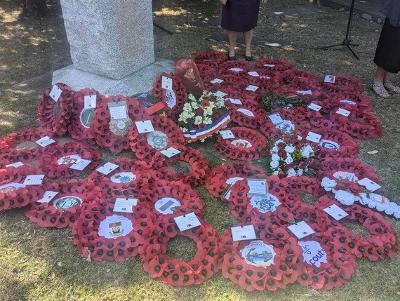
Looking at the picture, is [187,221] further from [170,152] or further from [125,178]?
[170,152]

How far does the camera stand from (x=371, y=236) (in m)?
2.93

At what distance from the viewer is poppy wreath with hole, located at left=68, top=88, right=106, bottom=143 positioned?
12.6 feet

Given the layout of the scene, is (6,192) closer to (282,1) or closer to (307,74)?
(307,74)

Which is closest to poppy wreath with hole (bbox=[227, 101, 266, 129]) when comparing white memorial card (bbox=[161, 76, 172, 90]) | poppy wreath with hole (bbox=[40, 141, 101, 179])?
white memorial card (bbox=[161, 76, 172, 90])

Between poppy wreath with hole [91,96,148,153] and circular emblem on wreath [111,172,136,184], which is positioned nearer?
circular emblem on wreath [111,172,136,184]

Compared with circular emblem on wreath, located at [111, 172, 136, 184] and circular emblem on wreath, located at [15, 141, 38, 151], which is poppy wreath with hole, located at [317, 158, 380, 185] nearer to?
circular emblem on wreath, located at [111, 172, 136, 184]

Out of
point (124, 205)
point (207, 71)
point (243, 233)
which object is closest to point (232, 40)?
point (207, 71)

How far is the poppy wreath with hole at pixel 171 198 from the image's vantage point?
303 centimetres

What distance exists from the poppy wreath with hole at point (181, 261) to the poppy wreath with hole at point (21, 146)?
1.48m

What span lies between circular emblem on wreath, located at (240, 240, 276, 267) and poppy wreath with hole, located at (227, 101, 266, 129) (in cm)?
165

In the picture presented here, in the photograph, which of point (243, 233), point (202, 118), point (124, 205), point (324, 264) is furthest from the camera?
point (202, 118)

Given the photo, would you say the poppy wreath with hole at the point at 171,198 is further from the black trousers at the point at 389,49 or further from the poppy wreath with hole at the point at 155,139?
the black trousers at the point at 389,49

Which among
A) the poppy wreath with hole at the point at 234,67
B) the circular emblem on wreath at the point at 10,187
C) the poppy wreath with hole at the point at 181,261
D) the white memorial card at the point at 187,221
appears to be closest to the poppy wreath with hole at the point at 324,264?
the poppy wreath with hole at the point at 181,261

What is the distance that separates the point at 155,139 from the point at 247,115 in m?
1.06
